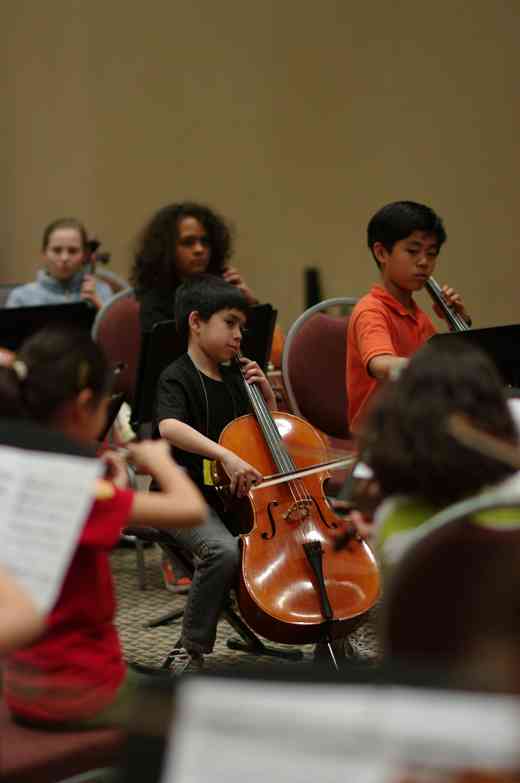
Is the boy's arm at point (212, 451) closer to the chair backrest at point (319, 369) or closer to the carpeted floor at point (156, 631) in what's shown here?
the carpeted floor at point (156, 631)

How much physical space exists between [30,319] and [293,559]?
939 mm

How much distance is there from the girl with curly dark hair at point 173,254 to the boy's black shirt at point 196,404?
0.80 meters

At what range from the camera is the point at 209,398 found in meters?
2.40

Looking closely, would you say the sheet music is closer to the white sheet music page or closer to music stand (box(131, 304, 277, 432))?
the white sheet music page

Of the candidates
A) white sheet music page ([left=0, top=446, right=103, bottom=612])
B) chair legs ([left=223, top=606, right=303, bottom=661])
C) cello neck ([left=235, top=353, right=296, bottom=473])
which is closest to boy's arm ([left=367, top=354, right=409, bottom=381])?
cello neck ([left=235, top=353, right=296, bottom=473])

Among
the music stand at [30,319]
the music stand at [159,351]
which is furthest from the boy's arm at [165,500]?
the music stand at [30,319]

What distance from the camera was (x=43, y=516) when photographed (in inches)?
43.9

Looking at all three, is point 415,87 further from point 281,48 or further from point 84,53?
point 84,53

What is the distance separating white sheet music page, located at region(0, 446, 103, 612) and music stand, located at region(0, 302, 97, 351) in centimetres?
149

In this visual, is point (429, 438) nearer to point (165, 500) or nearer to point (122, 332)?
point (165, 500)

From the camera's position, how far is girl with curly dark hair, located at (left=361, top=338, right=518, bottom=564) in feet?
3.95

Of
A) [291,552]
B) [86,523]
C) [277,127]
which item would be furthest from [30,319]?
[277,127]

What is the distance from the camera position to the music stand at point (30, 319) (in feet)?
8.66

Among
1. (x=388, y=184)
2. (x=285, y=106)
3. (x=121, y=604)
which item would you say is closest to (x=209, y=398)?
Result: (x=121, y=604)
